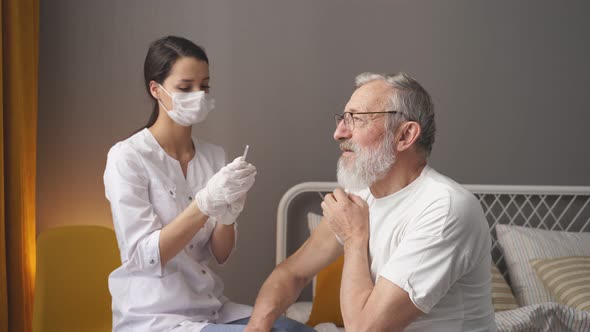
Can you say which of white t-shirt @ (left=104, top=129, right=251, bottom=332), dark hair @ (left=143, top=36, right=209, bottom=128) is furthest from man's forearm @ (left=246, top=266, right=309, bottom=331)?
dark hair @ (left=143, top=36, right=209, bottom=128)

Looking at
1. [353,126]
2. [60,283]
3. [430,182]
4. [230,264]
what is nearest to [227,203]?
[353,126]

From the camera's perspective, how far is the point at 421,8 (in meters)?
2.79

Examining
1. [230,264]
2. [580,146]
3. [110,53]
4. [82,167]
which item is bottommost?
[230,264]

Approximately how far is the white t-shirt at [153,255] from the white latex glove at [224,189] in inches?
6.5

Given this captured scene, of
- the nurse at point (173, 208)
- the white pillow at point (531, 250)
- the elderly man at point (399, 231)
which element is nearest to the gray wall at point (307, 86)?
the white pillow at point (531, 250)

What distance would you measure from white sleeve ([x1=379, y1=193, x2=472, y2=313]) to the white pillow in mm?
1217

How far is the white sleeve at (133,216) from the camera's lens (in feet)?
5.68

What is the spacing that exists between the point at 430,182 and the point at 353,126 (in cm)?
25

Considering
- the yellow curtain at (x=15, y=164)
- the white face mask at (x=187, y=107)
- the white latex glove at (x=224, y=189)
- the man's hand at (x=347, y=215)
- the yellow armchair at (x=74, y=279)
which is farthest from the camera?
the yellow curtain at (x=15, y=164)

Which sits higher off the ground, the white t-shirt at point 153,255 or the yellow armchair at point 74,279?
the white t-shirt at point 153,255

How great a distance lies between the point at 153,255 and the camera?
1.71m

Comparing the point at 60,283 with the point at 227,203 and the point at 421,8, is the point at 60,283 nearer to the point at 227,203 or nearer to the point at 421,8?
the point at 227,203

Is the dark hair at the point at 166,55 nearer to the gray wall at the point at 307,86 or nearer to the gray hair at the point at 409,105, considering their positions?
the gray hair at the point at 409,105

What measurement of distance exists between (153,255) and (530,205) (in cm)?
181
